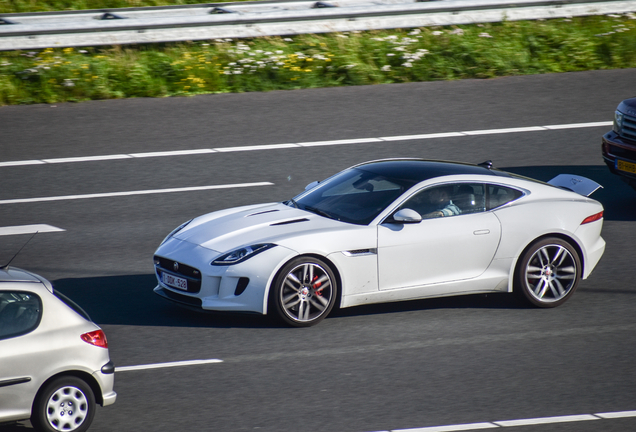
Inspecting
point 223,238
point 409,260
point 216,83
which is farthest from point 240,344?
point 216,83

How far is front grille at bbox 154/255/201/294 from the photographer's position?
773cm

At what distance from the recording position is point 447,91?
1569 centimetres

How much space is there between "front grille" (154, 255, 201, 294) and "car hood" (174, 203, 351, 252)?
0.26 m

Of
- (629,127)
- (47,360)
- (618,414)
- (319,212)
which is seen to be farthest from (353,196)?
(629,127)

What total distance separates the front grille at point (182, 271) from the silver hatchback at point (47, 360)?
198cm

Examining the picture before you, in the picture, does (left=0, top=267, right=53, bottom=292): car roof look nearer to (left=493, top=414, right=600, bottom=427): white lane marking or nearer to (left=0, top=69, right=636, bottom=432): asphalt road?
(left=0, top=69, right=636, bottom=432): asphalt road

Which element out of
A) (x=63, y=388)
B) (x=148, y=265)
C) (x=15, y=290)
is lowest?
(x=148, y=265)

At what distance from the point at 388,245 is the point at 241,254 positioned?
4.28 ft

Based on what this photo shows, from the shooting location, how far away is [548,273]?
8469 mm

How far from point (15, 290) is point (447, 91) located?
11.3 m

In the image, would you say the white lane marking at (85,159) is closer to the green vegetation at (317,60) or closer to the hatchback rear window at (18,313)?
the green vegetation at (317,60)

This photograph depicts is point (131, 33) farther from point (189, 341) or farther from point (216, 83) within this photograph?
point (189, 341)

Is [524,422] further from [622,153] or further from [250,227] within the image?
[622,153]

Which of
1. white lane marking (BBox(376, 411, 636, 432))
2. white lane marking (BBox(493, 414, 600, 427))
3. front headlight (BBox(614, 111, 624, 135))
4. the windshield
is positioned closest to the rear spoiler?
the windshield
